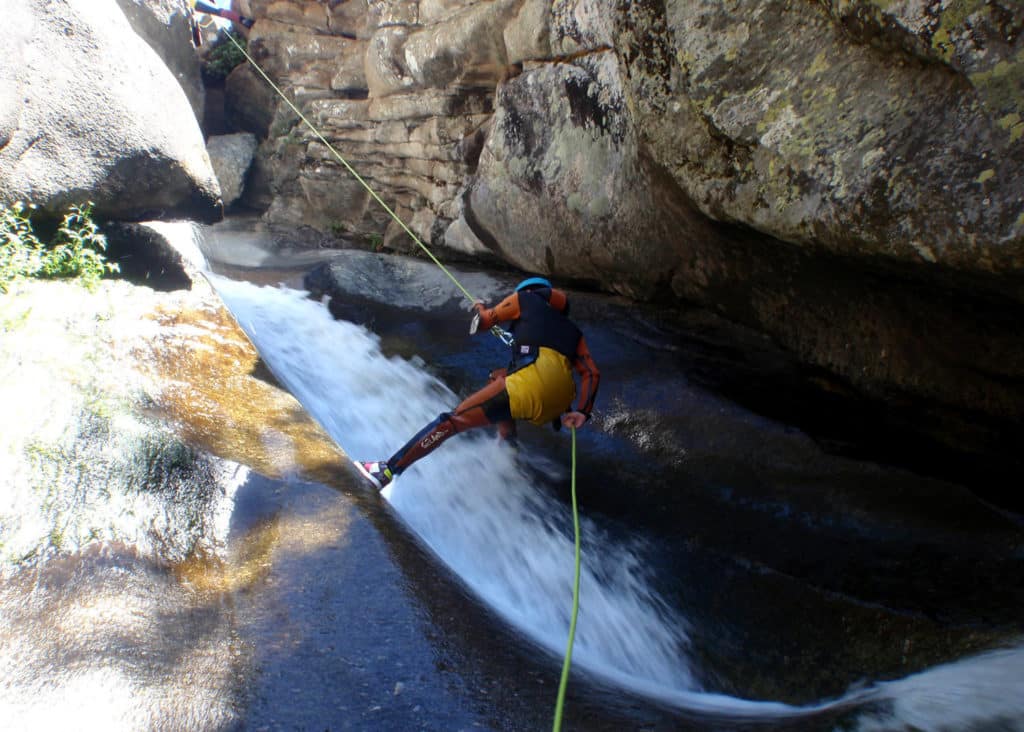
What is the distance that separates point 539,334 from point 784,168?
1.85 m

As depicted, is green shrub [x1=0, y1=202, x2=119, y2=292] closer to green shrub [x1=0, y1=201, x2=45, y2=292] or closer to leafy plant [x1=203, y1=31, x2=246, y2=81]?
green shrub [x1=0, y1=201, x2=45, y2=292]

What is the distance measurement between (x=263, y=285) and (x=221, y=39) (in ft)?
29.9

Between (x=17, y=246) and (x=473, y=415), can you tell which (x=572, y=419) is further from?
(x=17, y=246)

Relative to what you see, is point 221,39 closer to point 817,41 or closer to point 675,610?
point 817,41

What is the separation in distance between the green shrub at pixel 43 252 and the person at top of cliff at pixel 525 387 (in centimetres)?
299

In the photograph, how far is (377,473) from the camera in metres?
4.09

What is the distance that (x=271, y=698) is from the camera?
2219 millimetres

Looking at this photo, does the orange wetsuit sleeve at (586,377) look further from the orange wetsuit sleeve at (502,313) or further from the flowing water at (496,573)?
the flowing water at (496,573)

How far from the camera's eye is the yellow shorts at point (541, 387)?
4266 mm

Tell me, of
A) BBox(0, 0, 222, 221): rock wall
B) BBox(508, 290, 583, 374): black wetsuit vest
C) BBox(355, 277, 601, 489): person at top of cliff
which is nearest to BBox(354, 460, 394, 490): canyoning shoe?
BBox(355, 277, 601, 489): person at top of cliff

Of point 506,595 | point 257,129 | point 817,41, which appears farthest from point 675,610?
point 257,129

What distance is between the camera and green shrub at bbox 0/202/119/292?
4723mm

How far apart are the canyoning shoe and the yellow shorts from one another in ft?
3.04

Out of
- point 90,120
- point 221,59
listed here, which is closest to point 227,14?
point 221,59
